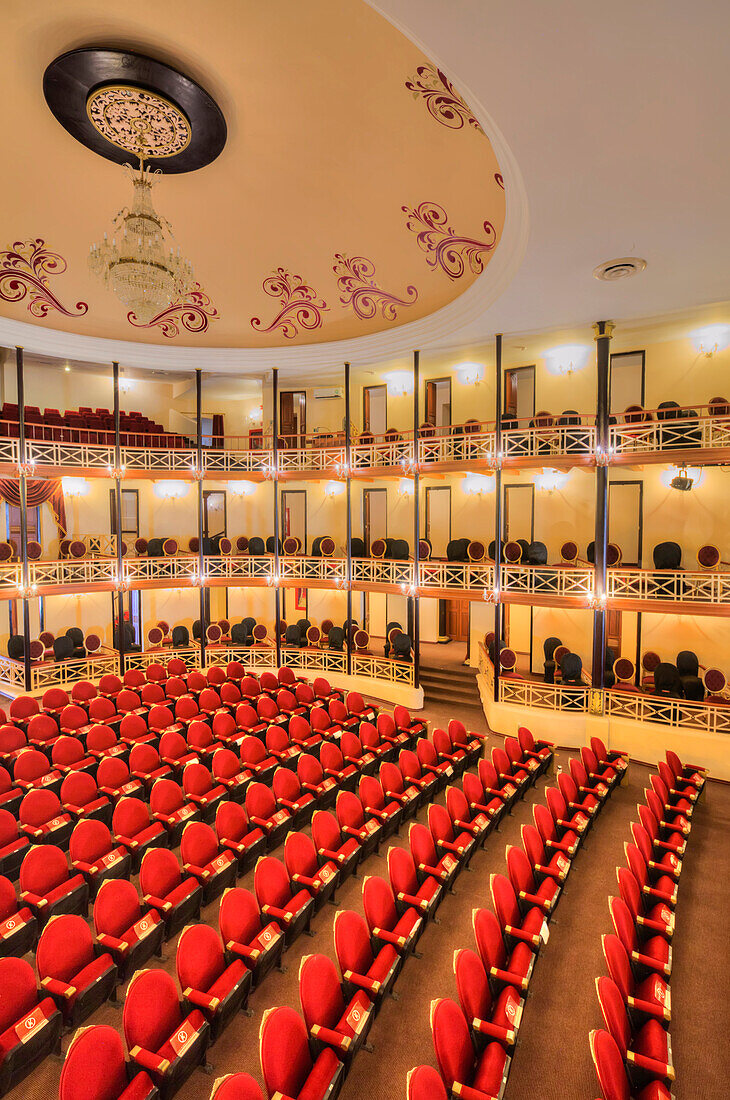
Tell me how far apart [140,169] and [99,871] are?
8680mm

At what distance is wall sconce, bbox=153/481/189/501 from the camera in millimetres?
17297

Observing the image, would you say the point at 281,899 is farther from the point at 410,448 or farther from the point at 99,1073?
the point at 410,448

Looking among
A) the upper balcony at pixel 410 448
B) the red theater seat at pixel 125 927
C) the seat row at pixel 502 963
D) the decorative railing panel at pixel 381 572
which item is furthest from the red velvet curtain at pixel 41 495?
the seat row at pixel 502 963

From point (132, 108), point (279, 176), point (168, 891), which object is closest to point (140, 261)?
point (132, 108)

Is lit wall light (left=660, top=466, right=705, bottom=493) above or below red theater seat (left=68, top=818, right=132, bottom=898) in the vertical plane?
above

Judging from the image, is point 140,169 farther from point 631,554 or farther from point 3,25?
point 631,554

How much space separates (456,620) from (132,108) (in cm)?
1475

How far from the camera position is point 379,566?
13.8 meters

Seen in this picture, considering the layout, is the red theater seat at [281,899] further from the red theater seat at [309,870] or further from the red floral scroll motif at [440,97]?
the red floral scroll motif at [440,97]

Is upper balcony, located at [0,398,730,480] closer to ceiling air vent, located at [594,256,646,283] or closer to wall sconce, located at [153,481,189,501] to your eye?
wall sconce, located at [153,481,189,501]

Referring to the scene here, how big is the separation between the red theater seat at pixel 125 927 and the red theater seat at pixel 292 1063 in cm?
183

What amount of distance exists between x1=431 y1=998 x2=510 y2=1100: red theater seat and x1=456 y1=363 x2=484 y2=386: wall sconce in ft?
44.8

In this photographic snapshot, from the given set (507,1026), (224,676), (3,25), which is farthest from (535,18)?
(224,676)

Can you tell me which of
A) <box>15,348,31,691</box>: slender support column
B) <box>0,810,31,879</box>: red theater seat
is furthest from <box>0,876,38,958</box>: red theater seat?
<box>15,348,31,691</box>: slender support column
